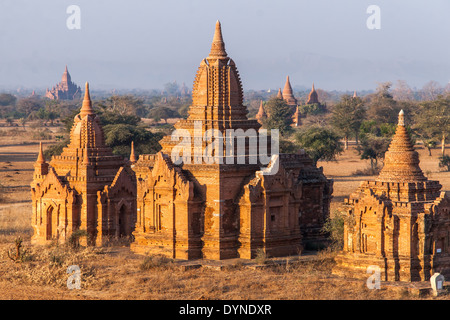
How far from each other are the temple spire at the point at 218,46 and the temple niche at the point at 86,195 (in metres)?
5.60

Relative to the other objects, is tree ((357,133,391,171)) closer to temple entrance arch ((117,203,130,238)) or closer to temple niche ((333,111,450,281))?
temple entrance arch ((117,203,130,238))

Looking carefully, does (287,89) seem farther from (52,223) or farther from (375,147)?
(52,223)

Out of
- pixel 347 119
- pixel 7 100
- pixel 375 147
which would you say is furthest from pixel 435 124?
pixel 7 100

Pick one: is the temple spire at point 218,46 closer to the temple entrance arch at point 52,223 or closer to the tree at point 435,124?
the temple entrance arch at point 52,223

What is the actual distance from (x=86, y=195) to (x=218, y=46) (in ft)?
24.2

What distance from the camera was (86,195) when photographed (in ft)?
101

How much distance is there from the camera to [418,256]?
24484 mm

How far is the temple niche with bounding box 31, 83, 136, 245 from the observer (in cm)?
3095

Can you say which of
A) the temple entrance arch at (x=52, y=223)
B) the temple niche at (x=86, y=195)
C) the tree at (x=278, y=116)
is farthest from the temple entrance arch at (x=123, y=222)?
the tree at (x=278, y=116)

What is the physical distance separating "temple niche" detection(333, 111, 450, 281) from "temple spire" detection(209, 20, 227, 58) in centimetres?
729

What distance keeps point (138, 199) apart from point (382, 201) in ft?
29.1

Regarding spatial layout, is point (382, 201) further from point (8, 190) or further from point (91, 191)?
point (8, 190)

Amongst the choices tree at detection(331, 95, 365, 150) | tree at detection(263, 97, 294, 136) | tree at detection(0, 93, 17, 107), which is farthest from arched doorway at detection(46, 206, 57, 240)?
tree at detection(0, 93, 17, 107)

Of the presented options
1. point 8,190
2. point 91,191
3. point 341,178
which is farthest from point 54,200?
point 341,178
